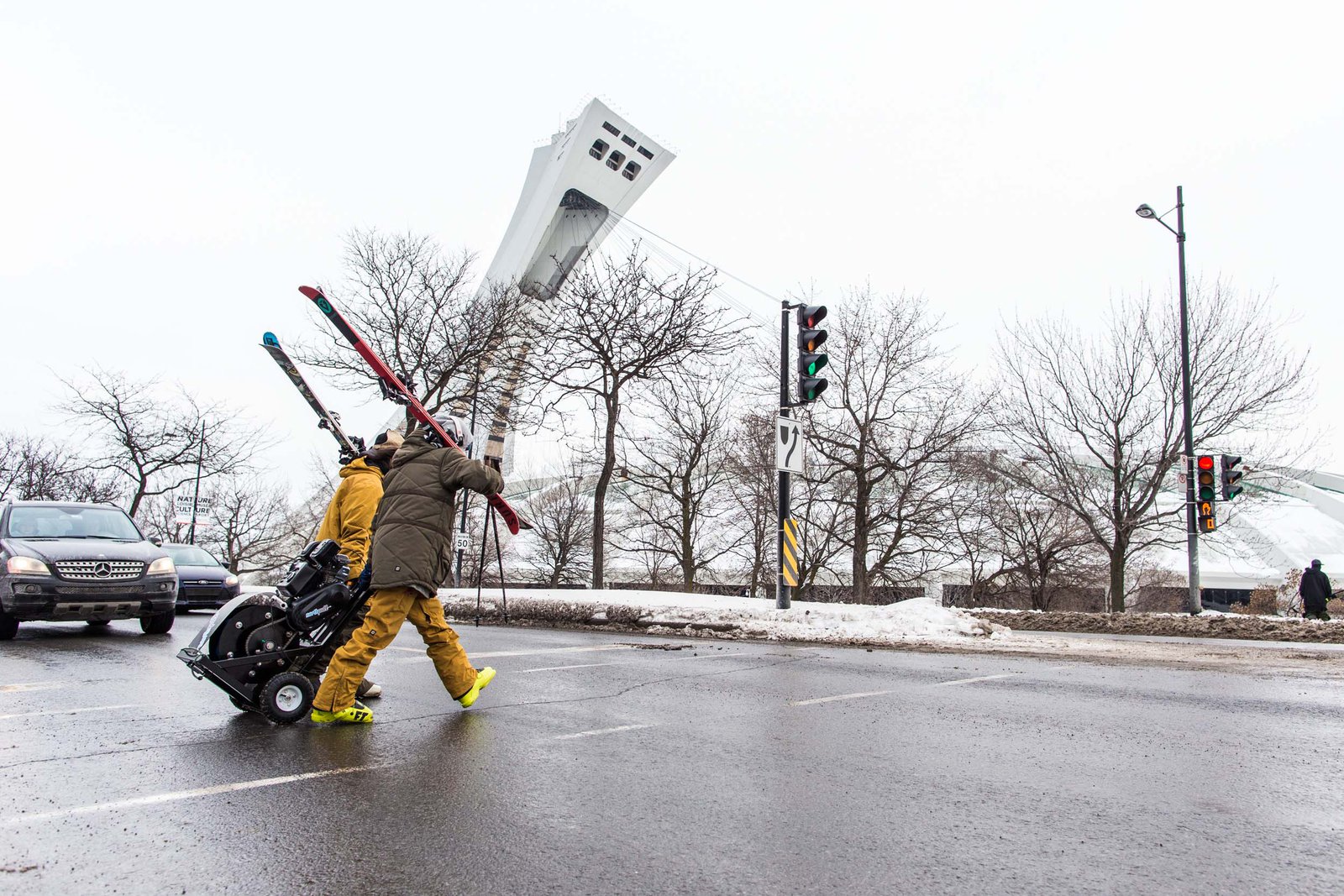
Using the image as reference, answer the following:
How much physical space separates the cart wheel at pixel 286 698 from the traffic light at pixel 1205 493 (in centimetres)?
1868

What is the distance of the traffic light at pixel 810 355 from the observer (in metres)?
13.7

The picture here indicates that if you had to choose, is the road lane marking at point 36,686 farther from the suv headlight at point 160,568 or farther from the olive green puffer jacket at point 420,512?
the suv headlight at point 160,568

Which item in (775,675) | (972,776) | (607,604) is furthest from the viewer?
(607,604)

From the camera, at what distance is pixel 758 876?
2965mm

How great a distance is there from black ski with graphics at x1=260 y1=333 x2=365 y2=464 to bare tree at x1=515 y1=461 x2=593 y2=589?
38.7 meters

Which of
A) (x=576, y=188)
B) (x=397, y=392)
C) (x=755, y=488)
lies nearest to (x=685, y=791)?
(x=397, y=392)

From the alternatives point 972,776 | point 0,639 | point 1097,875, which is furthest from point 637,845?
point 0,639

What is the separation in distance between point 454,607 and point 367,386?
1269cm

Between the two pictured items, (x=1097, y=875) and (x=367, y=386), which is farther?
(x=367, y=386)

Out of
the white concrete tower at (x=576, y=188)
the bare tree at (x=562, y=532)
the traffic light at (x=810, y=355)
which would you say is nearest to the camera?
the traffic light at (x=810, y=355)

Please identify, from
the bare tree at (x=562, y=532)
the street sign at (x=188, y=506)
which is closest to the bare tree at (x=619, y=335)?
the bare tree at (x=562, y=532)

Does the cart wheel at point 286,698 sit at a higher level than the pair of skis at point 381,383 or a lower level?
lower

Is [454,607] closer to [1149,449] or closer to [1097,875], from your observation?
[1097,875]

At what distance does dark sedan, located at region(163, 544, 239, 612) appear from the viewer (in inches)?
687
